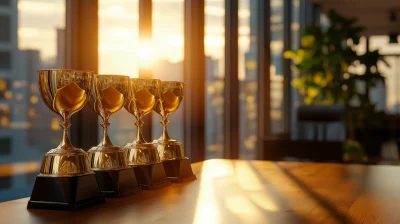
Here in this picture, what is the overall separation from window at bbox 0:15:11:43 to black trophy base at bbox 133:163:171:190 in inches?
38.6

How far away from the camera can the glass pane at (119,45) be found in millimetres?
2357

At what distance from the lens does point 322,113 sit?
206 inches

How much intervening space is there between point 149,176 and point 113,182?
142 millimetres

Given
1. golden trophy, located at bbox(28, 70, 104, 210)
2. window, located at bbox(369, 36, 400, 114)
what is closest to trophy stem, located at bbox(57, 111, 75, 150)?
golden trophy, located at bbox(28, 70, 104, 210)

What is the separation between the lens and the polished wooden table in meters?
0.89

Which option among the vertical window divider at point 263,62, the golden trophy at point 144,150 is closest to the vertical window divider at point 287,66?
the vertical window divider at point 263,62

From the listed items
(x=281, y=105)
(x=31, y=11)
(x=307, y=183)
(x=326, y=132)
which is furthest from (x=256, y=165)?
(x=281, y=105)

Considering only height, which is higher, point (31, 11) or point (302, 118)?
point (31, 11)

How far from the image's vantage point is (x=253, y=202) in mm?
1046

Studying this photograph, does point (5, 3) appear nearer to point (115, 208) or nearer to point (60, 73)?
point (60, 73)

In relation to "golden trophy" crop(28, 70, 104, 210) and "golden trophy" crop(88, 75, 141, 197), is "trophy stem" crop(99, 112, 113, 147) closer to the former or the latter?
"golden trophy" crop(88, 75, 141, 197)

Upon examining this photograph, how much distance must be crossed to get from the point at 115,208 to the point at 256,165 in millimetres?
886

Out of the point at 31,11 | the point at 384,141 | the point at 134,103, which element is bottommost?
the point at 384,141

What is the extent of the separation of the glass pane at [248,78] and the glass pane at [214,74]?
0.51m
